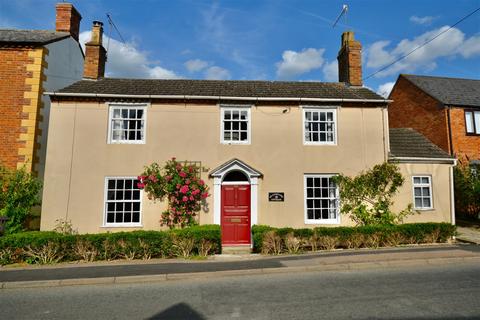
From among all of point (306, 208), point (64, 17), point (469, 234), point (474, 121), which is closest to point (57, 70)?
point (64, 17)

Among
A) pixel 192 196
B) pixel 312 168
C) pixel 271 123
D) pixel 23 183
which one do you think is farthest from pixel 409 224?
pixel 23 183

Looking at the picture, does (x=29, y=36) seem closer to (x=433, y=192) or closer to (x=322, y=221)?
(x=322, y=221)

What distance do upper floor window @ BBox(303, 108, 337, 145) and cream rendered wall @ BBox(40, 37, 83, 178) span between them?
35.9 ft

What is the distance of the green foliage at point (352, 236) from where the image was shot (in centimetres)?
1046

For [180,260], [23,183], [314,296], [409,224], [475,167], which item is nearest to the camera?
[314,296]

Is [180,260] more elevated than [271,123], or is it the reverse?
[271,123]

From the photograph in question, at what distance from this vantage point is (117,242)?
9.61 meters

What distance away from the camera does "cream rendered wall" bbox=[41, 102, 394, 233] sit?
37.8ft

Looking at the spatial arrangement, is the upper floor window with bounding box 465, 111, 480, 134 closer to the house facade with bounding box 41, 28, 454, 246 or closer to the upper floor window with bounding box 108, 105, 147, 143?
the house facade with bounding box 41, 28, 454, 246

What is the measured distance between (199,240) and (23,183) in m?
6.74

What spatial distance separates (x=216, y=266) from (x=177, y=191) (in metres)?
3.74

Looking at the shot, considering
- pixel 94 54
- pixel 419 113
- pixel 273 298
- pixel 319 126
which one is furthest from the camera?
pixel 419 113

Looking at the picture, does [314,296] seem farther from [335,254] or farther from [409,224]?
[409,224]

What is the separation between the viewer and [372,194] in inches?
483
